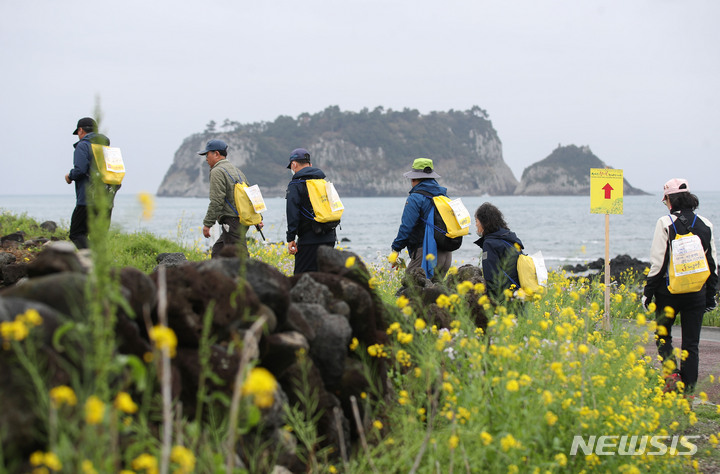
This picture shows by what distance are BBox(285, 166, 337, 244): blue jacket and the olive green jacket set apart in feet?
4.41

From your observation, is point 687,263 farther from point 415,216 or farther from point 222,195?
point 222,195

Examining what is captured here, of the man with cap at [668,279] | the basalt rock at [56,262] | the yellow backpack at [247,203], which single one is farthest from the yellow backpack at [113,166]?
the man with cap at [668,279]

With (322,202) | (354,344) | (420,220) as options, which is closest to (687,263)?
(420,220)

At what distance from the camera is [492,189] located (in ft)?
640

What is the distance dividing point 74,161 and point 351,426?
215 inches

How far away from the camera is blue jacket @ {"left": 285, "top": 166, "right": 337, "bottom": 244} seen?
7.04m

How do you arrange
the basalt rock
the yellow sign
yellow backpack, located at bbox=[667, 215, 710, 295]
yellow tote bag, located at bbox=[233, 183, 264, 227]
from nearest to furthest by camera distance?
the basalt rock
yellow backpack, located at bbox=[667, 215, 710, 295]
yellow tote bag, located at bbox=[233, 183, 264, 227]
the yellow sign

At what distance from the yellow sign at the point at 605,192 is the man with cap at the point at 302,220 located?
3680 millimetres

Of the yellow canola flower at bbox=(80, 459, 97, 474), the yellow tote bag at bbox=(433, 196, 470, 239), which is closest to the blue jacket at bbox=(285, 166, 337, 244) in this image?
the yellow tote bag at bbox=(433, 196, 470, 239)

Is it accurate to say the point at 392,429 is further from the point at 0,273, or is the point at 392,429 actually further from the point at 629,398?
the point at 0,273

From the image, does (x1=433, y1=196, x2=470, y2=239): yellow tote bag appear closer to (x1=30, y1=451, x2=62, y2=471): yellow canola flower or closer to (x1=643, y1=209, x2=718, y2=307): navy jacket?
(x1=643, y1=209, x2=718, y2=307): navy jacket

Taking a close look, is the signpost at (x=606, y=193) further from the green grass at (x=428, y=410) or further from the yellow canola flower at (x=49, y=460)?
the yellow canola flower at (x=49, y=460)

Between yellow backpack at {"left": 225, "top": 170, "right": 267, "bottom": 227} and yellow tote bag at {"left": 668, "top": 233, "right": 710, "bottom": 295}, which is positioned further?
yellow backpack at {"left": 225, "top": 170, "right": 267, "bottom": 227}

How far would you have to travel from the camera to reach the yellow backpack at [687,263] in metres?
5.96
